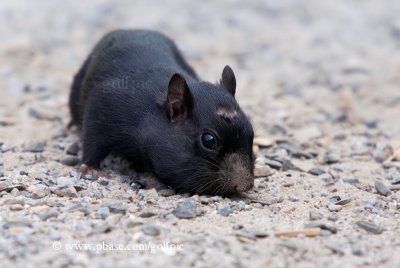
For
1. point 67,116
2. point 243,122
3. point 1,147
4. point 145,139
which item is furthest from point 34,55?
point 243,122

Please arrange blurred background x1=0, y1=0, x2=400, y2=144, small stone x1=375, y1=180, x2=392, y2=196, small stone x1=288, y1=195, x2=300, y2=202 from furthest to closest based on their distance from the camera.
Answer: blurred background x1=0, y1=0, x2=400, y2=144
small stone x1=375, y1=180, x2=392, y2=196
small stone x1=288, y1=195, x2=300, y2=202

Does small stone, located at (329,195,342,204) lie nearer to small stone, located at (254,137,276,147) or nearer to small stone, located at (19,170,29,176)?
small stone, located at (254,137,276,147)

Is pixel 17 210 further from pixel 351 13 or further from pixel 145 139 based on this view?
pixel 351 13

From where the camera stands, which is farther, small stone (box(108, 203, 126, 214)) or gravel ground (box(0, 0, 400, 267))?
small stone (box(108, 203, 126, 214))

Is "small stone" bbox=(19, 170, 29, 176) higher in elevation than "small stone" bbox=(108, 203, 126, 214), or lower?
higher

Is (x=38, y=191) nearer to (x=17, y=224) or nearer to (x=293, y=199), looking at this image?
(x=17, y=224)

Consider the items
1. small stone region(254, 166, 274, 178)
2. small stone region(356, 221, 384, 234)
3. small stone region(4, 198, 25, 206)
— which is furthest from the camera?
small stone region(254, 166, 274, 178)

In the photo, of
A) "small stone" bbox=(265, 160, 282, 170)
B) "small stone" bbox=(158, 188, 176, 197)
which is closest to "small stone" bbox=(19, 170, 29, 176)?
"small stone" bbox=(158, 188, 176, 197)

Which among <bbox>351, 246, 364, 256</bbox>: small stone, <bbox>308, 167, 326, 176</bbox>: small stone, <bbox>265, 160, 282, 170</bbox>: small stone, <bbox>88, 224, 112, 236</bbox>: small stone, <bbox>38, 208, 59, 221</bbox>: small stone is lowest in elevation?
<bbox>351, 246, 364, 256</bbox>: small stone

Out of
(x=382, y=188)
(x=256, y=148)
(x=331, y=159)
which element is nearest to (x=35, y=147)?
(x=256, y=148)
